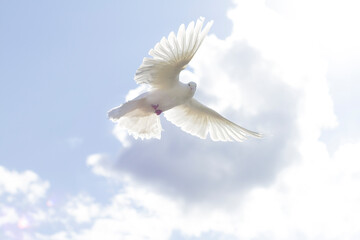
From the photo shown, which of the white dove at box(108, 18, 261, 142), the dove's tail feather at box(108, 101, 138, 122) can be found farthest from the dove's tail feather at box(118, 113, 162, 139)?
the dove's tail feather at box(108, 101, 138, 122)

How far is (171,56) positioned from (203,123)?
568 cm

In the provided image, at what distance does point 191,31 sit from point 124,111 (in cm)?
416

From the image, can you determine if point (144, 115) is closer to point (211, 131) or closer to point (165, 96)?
point (165, 96)

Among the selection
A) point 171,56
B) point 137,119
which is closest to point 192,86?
point 171,56

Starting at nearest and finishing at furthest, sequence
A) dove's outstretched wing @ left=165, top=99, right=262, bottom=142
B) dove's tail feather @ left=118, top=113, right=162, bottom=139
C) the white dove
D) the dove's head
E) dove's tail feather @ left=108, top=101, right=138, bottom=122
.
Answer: the white dove < dove's tail feather @ left=108, top=101, right=138, bottom=122 < the dove's head < dove's tail feather @ left=118, top=113, right=162, bottom=139 < dove's outstretched wing @ left=165, top=99, right=262, bottom=142

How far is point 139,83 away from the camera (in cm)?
1823

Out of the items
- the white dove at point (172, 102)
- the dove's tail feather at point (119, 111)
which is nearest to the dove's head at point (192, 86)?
the white dove at point (172, 102)

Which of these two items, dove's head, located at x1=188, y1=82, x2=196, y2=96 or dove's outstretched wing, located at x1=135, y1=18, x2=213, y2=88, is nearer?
dove's outstretched wing, located at x1=135, y1=18, x2=213, y2=88

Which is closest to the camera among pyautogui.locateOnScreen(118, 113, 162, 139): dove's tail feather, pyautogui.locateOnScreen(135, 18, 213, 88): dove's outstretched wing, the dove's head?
pyautogui.locateOnScreen(135, 18, 213, 88): dove's outstretched wing

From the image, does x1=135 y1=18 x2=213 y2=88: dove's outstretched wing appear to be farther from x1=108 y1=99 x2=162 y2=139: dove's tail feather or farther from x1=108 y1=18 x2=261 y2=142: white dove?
x1=108 y1=99 x2=162 y2=139: dove's tail feather

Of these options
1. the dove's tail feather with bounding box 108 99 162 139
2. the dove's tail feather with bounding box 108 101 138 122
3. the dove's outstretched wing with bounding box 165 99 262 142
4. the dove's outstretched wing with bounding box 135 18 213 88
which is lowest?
the dove's tail feather with bounding box 108 101 138 122

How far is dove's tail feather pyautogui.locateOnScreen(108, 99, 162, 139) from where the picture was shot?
18578 millimetres

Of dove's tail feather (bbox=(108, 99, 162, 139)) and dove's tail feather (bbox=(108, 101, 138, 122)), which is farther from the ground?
dove's tail feather (bbox=(108, 99, 162, 139))

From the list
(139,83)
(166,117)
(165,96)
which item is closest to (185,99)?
(165,96)
